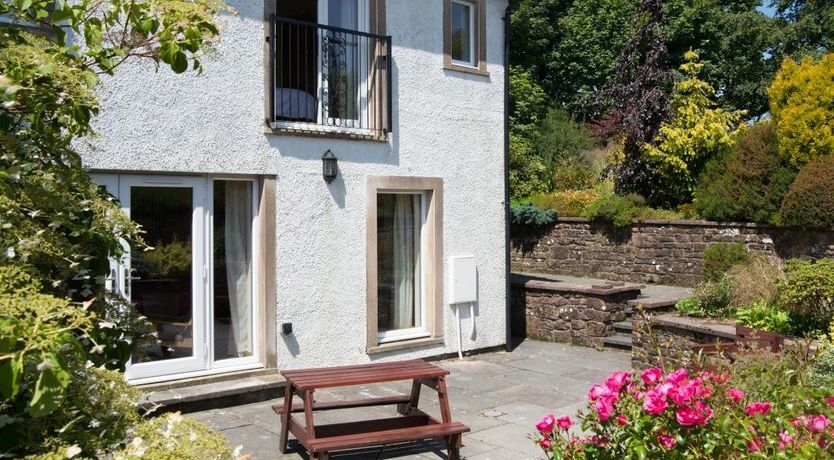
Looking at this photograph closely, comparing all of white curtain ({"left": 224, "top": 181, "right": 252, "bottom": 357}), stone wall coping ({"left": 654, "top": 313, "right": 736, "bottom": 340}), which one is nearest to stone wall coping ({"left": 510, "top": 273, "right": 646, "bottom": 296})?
stone wall coping ({"left": 654, "top": 313, "right": 736, "bottom": 340})

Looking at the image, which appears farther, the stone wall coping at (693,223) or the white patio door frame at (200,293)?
the stone wall coping at (693,223)

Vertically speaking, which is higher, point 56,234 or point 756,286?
point 56,234

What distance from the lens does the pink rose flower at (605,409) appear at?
4.02 m

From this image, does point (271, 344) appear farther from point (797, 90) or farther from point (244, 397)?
point (797, 90)

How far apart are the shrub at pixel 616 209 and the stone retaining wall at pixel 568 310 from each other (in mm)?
4232

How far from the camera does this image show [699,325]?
9.71 meters

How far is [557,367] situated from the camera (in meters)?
10.5

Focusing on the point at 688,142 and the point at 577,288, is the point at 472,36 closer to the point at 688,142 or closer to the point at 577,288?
the point at 577,288

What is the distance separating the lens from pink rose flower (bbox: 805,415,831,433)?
3479mm

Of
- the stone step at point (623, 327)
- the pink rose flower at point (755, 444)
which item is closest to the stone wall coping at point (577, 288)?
the stone step at point (623, 327)

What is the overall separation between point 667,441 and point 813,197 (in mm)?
11361

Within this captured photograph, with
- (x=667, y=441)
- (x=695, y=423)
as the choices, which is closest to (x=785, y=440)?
(x=695, y=423)

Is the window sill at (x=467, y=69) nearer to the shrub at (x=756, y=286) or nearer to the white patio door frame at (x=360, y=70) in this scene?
the white patio door frame at (x=360, y=70)

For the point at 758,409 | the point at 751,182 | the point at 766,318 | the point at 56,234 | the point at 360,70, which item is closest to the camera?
the point at 56,234
